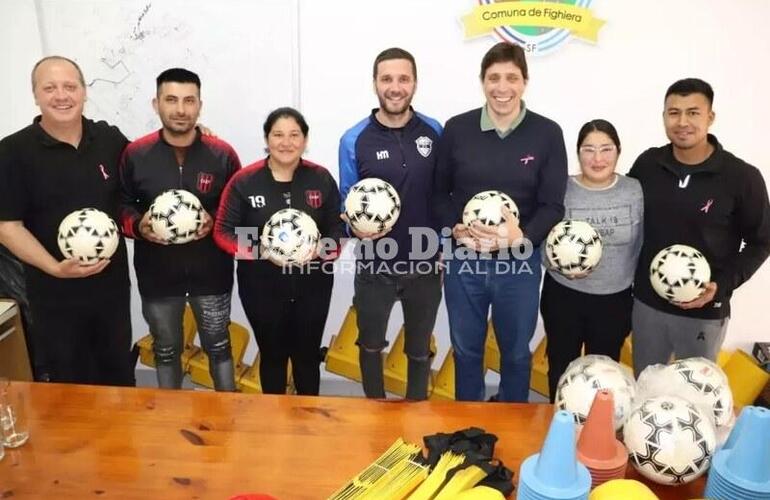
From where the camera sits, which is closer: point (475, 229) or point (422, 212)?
point (475, 229)

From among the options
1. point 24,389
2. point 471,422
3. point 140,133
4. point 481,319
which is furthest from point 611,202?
point 140,133

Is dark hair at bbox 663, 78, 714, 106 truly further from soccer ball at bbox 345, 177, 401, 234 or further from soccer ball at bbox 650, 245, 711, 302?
soccer ball at bbox 345, 177, 401, 234

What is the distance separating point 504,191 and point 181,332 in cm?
180

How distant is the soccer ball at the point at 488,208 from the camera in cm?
274

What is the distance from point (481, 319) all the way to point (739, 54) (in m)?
2.26

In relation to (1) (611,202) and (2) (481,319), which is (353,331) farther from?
(1) (611,202)

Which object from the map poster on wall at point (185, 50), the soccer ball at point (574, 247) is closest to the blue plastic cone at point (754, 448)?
the soccer ball at point (574, 247)

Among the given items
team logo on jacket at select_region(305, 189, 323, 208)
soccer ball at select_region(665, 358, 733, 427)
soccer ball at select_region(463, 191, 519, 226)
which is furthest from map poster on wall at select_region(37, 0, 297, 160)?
soccer ball at select_region(665, 358, 733, 427)

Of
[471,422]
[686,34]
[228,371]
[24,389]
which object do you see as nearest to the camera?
[471,422]

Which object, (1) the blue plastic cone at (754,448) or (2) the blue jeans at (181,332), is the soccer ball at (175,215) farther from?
(1) the blue plastic cone at (754,448)

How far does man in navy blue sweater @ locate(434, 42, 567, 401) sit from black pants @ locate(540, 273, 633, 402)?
0.34 feet

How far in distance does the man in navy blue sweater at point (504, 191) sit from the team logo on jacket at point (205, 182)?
1094 mm

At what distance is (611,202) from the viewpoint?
284 centimetres

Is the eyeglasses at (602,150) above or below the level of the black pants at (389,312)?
above
